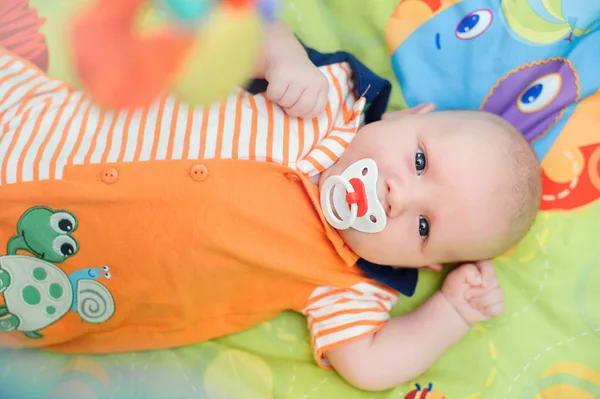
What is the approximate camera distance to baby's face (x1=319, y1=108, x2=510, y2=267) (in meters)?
0.68

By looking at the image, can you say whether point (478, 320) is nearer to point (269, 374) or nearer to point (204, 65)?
point (269, 374)

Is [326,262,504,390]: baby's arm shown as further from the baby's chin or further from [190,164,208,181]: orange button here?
[190,164,208,181]: orange button

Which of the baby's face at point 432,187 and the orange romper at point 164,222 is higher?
the baby's face at point 432,187

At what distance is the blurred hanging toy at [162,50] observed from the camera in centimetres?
26

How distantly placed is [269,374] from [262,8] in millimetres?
621

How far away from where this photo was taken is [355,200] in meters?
0.67

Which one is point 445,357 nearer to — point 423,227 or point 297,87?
point 423,227

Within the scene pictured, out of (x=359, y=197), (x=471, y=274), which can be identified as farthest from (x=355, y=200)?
(x=471, y=274)

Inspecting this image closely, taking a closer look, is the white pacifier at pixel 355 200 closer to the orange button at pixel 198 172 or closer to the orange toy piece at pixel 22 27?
the orange button at pixel 198 172

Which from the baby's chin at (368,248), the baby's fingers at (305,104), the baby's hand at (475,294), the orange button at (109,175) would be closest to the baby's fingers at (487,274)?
the baby's hand at (475,294)

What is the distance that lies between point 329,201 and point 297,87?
15cm

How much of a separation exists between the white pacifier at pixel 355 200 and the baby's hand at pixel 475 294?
17 centimetres

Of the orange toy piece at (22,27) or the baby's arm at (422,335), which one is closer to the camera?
the orange toy piece at (22,27)

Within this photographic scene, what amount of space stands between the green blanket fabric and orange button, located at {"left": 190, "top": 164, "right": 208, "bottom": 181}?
0.94 ft
